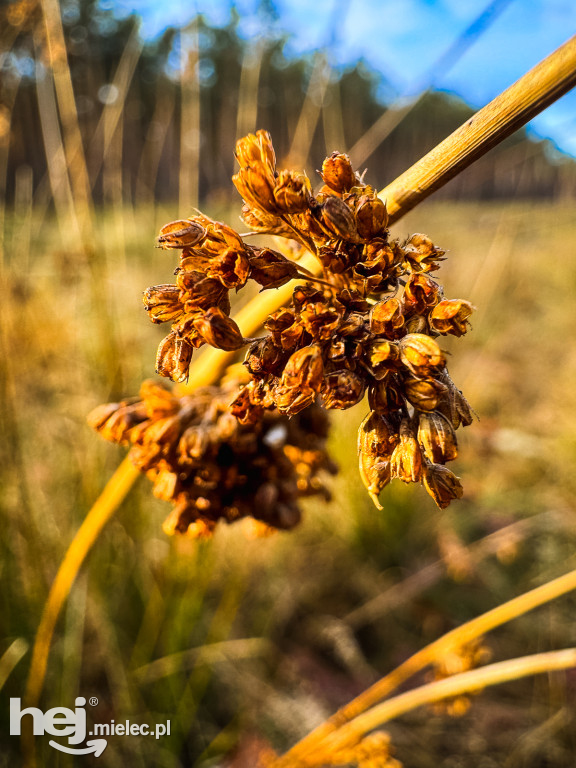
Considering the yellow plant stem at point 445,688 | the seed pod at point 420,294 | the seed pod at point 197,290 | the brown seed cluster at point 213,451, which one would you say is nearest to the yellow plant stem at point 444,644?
the yellow plant stem at point 445,688

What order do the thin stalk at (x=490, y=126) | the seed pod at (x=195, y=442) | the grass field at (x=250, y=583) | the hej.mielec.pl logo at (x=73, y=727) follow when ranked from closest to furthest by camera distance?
the thin stalk at (x=490, y=126) < the seed pod at (x=195, y=442) < the hej.mielec.pl logo at (x=73, y=727) < the grass field at (x=250, y=583)

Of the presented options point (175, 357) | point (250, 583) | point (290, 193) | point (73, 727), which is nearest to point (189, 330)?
point (175, 357)

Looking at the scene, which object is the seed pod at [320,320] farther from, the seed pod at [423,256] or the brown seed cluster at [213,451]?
the brown seed cluster at [213,451]

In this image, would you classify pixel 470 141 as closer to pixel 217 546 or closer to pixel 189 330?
pixel 189 330

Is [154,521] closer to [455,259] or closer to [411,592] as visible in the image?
[411,592]

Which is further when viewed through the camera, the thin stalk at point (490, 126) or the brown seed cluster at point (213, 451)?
the brown seed cluster at point (213, 451)

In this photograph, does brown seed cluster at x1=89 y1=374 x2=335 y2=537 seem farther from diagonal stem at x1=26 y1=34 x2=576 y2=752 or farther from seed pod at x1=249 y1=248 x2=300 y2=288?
seed pod at x1=249 y1=248 x2=300 y2=288
